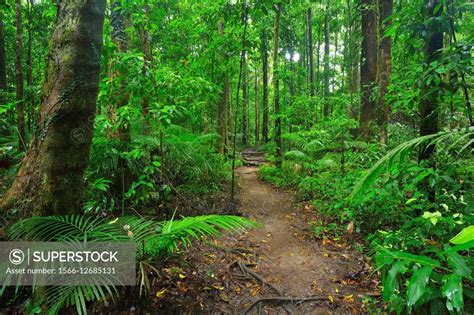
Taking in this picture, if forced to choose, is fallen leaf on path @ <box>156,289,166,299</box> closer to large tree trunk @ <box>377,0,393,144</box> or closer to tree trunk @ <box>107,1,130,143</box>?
tree trunk @ <box>107,1,130,143</box>

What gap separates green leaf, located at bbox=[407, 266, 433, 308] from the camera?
4.02 feet

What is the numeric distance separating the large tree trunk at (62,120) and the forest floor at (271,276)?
141cm

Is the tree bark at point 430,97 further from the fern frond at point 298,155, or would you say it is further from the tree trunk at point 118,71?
the fern frond at point 298,155

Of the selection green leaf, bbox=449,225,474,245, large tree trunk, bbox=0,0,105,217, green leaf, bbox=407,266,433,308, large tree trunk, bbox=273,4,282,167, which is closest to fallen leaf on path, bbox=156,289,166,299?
large tree trunk, bbox=0,0,105,217

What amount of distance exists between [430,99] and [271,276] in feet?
9.27

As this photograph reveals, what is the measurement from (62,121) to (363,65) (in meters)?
7.68

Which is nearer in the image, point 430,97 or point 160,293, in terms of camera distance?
point 160,293

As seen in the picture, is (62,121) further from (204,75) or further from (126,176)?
(204,75)

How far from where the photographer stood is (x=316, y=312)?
263cm

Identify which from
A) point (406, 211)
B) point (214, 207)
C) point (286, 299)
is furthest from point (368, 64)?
point (286, 299)

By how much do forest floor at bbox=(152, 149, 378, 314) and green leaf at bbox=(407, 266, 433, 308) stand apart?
1.65 meters

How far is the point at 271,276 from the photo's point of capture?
323 centimetres

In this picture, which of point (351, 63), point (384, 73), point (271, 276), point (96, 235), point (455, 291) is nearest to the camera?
point (455, 291)

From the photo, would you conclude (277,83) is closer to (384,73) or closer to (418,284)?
(384,73)
